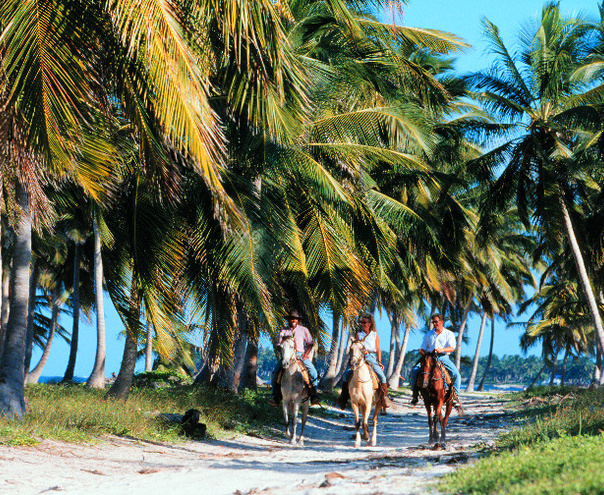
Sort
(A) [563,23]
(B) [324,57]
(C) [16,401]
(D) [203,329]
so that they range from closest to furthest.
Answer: (C) [16,401] → (D) [203,329] → (B) [324,57] → (A) [563,23]

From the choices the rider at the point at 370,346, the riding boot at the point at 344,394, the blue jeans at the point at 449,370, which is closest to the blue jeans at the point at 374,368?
the rider at the point at 370,346

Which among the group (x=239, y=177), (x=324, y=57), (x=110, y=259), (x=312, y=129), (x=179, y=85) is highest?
(x=324, y=57)

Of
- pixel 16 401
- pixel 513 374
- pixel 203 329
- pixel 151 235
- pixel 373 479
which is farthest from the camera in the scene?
pixel 513 374

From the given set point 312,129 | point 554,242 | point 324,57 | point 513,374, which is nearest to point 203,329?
point 312,129

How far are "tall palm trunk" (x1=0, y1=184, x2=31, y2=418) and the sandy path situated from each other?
65.6 inches

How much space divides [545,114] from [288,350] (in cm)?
1174

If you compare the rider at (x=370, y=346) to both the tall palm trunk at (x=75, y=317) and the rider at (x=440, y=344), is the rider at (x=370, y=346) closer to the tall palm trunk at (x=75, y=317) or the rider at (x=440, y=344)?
the rider at (x=440, y=344)

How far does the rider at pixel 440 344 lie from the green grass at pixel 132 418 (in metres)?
4.35

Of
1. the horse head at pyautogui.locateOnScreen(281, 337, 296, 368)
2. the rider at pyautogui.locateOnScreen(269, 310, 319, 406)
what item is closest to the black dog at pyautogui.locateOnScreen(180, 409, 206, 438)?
the rider at pyautogui.locateOnScreen(269, 310, 319, 406)

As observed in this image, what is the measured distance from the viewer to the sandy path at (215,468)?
6027mm

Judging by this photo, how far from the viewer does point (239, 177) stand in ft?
40.3

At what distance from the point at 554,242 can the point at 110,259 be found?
14169mm

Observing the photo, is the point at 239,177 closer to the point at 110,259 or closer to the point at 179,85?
the point at 110,259

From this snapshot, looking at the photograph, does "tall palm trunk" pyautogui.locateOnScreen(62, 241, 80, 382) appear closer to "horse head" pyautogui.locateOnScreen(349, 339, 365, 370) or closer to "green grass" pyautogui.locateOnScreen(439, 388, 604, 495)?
"horse head" pyautogui.locateOnScreen(349, 339, 365, 370)
